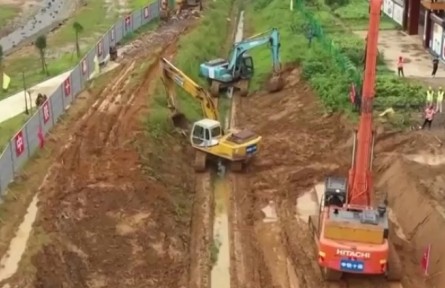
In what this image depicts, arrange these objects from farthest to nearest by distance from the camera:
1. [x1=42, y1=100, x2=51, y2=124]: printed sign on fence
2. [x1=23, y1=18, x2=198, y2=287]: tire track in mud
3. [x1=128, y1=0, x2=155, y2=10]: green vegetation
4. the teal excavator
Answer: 1. [x1=128, y1=0, x2=155, y2=10]: green vegetation
2. the teal excavator
3. [x1=42, y1=100, x2=51, y2=124]: printed sign on fence
4. [x1=23, y1=18, x2=198, y2=287]: tire track in mud

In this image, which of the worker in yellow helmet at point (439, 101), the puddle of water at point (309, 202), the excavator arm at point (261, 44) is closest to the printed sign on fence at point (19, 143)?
the puddle of water at point (309, 202)

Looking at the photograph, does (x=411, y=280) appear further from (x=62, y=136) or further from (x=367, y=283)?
(x=62, y=136)

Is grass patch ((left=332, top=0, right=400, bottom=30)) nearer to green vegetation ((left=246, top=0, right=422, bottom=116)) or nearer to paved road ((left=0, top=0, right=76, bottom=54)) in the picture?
green vegetation ((left=246, top=0, right=422, bottom=116))

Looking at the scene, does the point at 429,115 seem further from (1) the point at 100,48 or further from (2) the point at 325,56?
(1) the point at 100,48

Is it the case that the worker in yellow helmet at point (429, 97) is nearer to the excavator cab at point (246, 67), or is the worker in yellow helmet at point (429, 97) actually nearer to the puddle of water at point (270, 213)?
the puddle of water at point (270, 213)

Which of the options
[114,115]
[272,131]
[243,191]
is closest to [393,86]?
[272,131]

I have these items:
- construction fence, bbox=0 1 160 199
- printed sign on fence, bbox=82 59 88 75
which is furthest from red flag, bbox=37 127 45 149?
printed sign on fence, bbox=82 59 88 75

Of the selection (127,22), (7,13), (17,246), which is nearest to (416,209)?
(17,246)
